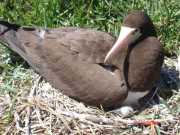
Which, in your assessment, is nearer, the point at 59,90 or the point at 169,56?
the point at 59,90

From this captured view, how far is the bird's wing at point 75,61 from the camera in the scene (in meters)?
5.14

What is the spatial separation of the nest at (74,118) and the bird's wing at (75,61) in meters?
0.10

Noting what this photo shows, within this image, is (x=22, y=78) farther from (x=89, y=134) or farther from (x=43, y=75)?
(x=89, y=134)

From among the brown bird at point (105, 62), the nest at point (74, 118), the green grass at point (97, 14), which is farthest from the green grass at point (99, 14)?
the nest at point (74, 118)

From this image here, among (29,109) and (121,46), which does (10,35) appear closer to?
(29,109)

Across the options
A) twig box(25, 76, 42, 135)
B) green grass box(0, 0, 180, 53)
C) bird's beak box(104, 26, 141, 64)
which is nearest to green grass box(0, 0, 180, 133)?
green grass box(0, 0, 180, 53)

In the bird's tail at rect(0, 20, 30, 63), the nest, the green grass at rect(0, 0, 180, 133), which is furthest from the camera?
the green grass at rect(0, 0, 180, 133)

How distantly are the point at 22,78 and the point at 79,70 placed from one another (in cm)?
59

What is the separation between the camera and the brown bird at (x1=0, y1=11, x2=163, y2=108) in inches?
202

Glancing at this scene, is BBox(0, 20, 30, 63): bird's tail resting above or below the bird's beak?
below

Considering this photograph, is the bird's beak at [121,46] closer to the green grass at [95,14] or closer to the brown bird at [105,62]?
the brown bird at [105,62]

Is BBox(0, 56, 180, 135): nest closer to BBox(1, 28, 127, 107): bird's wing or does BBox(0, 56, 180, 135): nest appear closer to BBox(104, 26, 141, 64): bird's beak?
BBox(1, 28, 127, 107): bird's wing

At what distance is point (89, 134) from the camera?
5090mm

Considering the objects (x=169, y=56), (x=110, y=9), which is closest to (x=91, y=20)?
(x=110, y=9)
